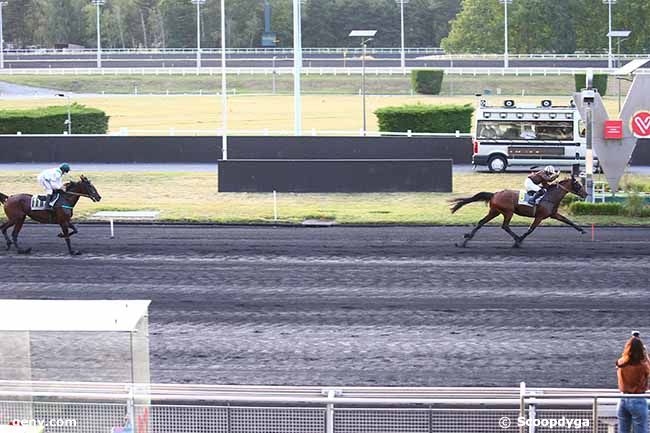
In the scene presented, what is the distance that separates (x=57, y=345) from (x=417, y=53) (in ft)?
298

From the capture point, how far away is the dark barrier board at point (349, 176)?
30.4 m

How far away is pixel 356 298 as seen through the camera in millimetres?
18469

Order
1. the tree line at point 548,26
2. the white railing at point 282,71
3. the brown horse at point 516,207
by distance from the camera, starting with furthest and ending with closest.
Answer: the tree line at point 548,26, the white railing at point 282,71, the brown horse at point 516,207

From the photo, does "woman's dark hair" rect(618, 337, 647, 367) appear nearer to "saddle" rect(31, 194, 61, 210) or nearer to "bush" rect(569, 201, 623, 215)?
"saddle" rect(31, 194, 61, 210)

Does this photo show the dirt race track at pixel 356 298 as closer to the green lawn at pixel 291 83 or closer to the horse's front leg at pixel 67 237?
the horse's front leg at pixel 67 237

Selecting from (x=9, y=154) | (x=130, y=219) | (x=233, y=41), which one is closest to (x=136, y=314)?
(x=130, y=219)

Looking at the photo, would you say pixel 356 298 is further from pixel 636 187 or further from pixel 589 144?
pixel 636 187

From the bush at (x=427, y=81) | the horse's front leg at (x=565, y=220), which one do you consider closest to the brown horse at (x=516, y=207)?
the horse's front leg at (x=565, y=220)

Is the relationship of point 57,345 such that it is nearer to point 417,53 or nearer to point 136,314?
point 136,314

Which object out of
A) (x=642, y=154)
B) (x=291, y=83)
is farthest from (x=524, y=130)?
(x=291, y=83)

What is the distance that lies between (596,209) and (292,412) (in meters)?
18.0

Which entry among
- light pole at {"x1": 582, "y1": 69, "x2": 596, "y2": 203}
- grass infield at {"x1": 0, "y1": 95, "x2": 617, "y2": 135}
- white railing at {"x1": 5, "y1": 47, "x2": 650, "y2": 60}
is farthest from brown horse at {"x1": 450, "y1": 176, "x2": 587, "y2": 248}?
white railing at {"x1": 5, "y1": 47, "x2": 650, "y2": 60}

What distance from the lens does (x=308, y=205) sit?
2838 centimetres

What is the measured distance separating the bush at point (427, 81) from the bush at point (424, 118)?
82.2 feet
